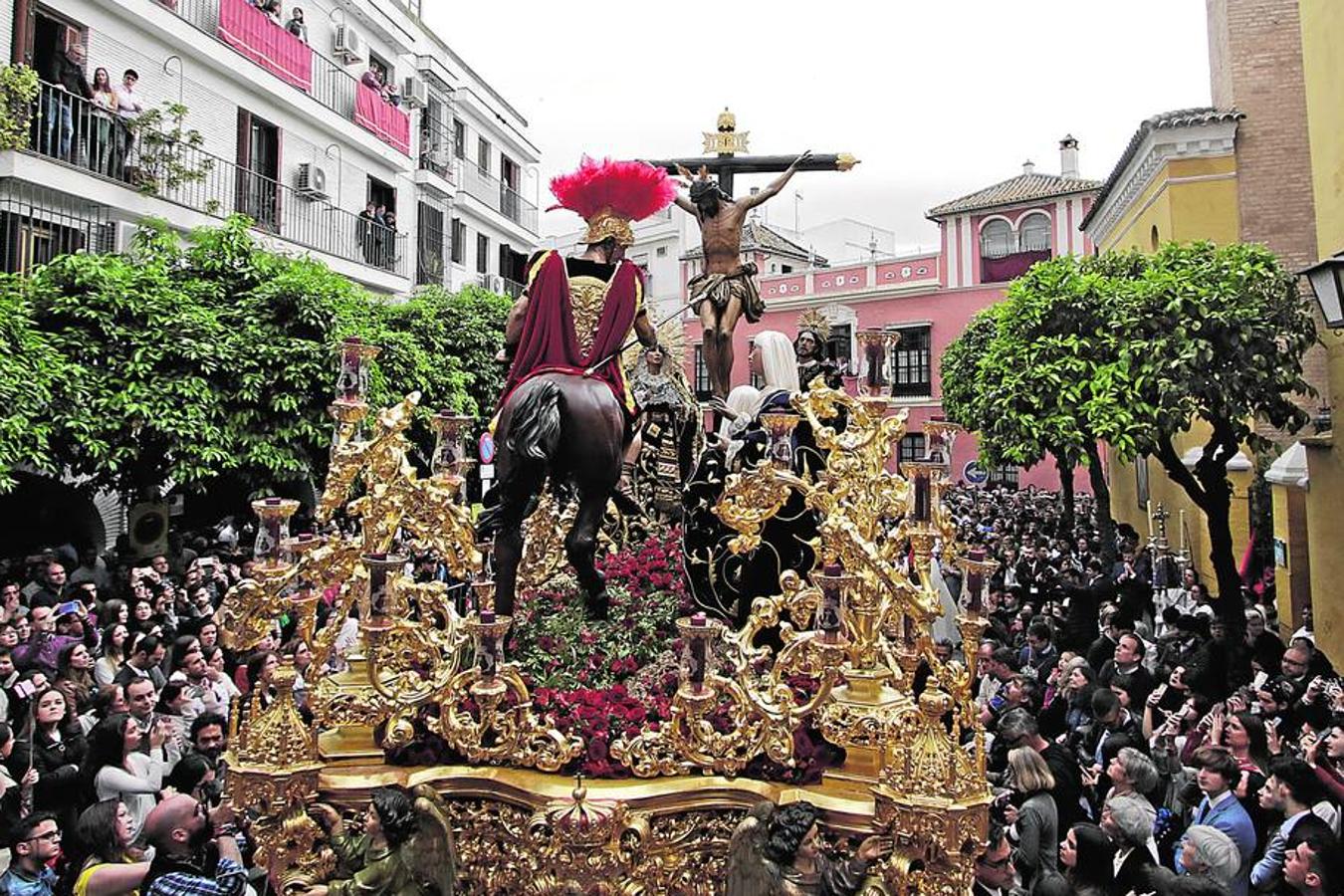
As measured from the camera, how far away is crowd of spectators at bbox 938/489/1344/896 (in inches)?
154

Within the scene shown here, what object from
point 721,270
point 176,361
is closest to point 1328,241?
point 721,270

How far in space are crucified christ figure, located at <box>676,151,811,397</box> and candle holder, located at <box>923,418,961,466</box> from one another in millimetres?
3442

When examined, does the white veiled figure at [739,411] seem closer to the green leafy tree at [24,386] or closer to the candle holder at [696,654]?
the candle holder at [696,654]

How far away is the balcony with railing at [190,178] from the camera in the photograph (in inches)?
510

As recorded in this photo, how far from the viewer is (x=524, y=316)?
522 centimetres

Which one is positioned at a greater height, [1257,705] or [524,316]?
[524,316]

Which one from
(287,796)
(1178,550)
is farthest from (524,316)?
(1178,550)

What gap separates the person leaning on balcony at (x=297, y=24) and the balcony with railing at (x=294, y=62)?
0.23m

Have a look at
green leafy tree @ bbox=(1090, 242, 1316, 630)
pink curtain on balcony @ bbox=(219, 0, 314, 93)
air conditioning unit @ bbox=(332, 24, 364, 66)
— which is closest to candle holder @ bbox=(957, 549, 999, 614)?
green leafy tree @ bbox=(1090, 242, 1316, 630)

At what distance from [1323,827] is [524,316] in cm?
416

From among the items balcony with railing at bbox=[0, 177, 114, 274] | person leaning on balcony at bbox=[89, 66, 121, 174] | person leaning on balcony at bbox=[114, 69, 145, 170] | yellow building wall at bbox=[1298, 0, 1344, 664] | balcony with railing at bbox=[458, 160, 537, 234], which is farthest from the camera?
balcony with railing at bbox=[458, 160, 537, 234]

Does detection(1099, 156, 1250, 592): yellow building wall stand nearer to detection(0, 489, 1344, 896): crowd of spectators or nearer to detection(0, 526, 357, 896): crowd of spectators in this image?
detection(0, 489, 1344, 896): crowd of spectators

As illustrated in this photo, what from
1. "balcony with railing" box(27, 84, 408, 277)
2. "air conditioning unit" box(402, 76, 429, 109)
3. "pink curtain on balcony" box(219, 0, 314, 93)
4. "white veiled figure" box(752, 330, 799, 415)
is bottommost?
"white veiled figure" box(752, 330, 799, 415)

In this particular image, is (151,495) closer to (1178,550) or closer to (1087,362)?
(1087,362)
